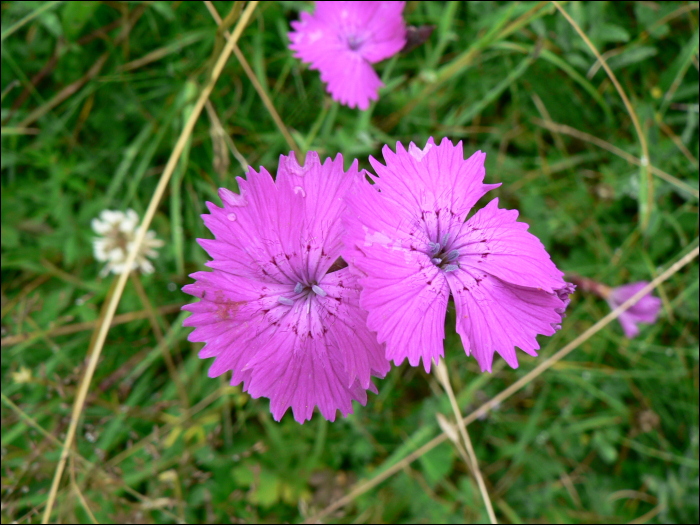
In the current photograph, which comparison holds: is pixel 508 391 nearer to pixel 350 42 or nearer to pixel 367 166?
pixel 367 166

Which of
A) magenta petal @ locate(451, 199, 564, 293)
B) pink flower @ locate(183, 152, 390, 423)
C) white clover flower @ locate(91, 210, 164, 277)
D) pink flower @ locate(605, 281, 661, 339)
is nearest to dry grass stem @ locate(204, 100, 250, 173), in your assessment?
white clover flower @ locate(91, 210, 164, 277)

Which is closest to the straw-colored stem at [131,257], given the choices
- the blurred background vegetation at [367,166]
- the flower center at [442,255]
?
the blurred background vegetation at [367,166]

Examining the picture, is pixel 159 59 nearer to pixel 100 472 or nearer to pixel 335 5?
pixel 335 5

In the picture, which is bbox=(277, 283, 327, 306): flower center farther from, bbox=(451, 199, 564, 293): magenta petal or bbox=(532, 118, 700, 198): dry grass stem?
bbox=(532, 118, 700, 198): dry grass stem

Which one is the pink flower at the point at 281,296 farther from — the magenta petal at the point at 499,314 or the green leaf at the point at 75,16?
the green leaf at the point at 75,16

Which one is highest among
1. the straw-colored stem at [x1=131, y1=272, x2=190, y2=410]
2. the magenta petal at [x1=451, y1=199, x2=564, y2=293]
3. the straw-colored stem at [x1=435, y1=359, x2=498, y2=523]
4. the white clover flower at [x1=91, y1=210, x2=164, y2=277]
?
the white clover flower at [x1=91, y1=210, x2=164, y2=277]
